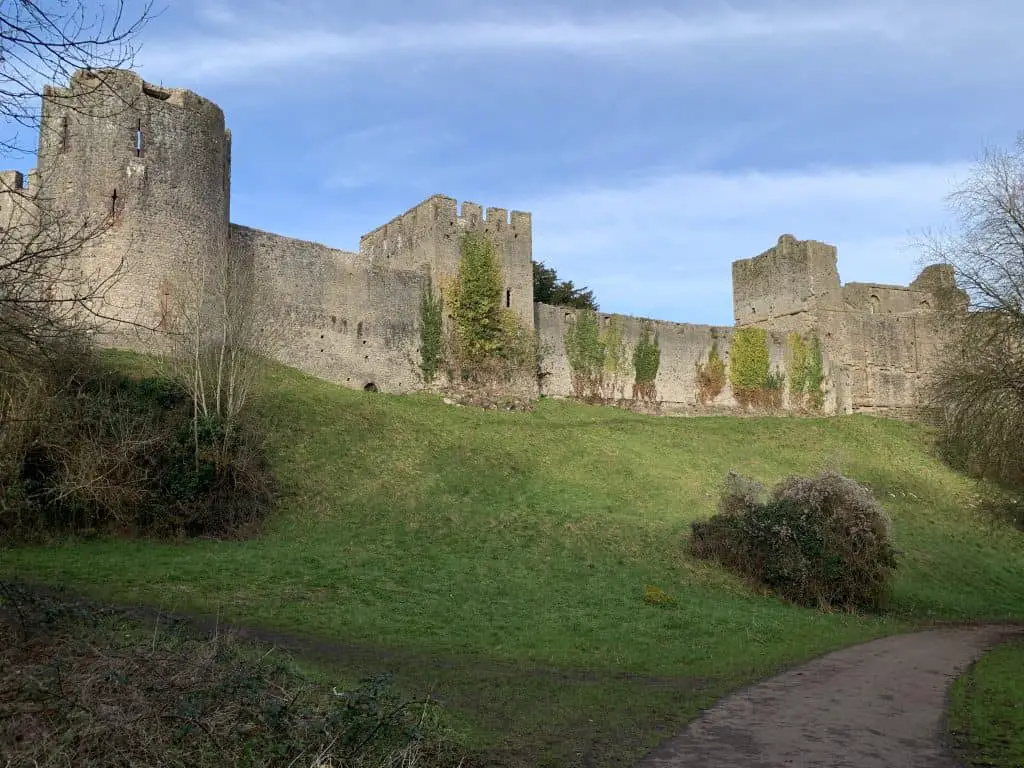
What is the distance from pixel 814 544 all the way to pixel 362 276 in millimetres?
17907

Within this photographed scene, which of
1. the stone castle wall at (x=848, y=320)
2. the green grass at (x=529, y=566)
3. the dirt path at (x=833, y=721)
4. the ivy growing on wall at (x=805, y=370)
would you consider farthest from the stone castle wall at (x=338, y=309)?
the dirt path at (x=833, y=721)

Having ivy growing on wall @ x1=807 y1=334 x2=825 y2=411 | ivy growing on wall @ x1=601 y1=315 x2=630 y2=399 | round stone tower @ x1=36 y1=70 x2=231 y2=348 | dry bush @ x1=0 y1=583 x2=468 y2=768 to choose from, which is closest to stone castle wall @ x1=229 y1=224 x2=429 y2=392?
round stone tower @ x1=36 y1=70 x2=231 y2=348

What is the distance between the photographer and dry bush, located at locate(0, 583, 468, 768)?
567cm

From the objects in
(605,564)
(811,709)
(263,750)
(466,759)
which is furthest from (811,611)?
(263,750)

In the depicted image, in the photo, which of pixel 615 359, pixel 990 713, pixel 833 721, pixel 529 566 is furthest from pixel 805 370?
pixel 833 721

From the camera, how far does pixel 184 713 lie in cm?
599

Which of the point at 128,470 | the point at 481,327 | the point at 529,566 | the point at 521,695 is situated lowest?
the point at 521,695

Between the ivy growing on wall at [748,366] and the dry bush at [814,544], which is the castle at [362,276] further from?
the dry bush at [814,544]

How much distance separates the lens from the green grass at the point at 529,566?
1012 cm

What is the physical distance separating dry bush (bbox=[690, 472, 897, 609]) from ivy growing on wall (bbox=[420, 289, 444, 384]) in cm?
1427

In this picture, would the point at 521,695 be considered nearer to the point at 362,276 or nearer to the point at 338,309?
the point at 338,309

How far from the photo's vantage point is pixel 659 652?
12664 mm

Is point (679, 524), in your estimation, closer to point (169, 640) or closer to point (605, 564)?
point (605, 564)

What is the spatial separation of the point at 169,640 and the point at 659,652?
6.83 meters
